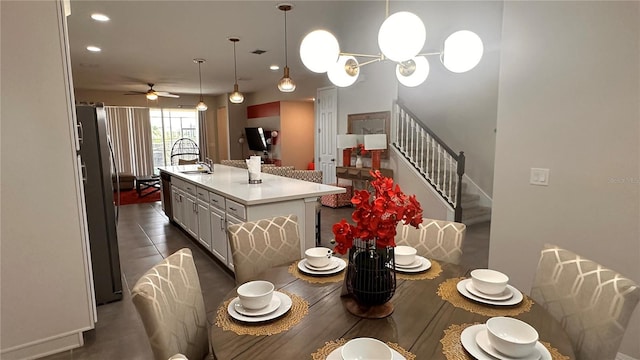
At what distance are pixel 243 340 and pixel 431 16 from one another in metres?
5.29

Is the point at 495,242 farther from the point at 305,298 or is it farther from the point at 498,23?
the point at 498,23

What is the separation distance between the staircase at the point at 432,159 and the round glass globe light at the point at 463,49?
3.33 meters

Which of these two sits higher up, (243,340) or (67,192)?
(67,192)

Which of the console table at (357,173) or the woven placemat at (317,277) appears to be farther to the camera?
the console table at (357,173)

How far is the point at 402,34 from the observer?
1.43 m

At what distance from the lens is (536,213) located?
2422mm

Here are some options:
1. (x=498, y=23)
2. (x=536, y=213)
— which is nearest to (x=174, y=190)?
(x=536, y=213)

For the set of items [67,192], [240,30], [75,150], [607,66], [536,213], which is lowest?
[536,213]

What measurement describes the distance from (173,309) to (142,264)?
2.98 metres

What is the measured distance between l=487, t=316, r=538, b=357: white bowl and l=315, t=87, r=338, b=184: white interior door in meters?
5.91

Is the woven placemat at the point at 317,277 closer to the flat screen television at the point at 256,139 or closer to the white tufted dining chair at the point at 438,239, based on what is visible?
the white tufted dining chair at the point at 438,239

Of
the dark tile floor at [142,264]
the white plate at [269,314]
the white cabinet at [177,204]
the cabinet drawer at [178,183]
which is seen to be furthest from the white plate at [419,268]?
the white cabinet at [177,204]

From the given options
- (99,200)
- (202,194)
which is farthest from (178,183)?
(99,200)

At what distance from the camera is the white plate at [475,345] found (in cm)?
105
